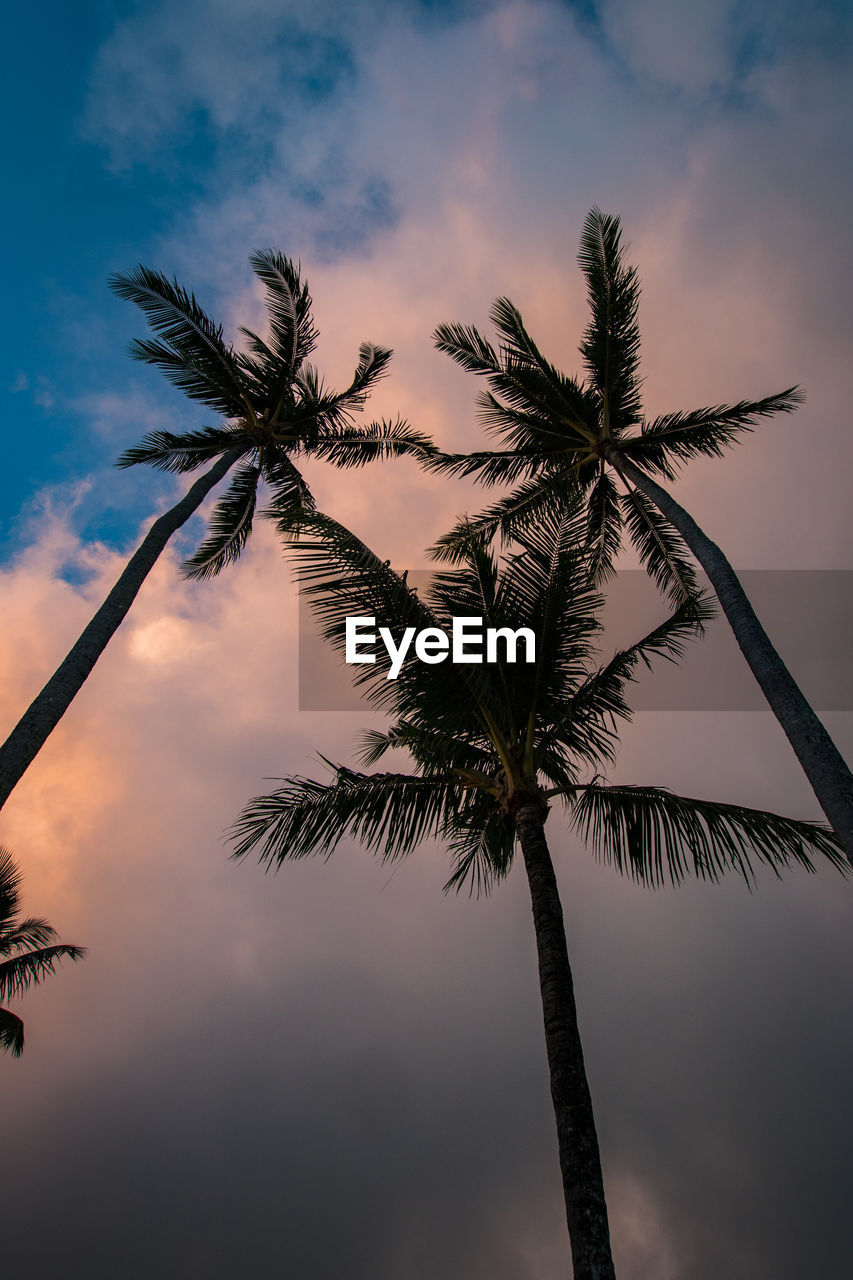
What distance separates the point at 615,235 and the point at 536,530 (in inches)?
207

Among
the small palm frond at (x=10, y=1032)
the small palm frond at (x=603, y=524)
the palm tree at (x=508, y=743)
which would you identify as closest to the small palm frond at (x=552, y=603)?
the palm tree at (x=508, y=743)

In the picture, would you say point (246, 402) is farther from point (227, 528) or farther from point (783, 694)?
point (783, 694)

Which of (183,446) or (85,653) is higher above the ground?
(183,446)

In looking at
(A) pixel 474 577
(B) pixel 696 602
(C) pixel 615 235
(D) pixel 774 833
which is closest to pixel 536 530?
(A) pixel 474 577

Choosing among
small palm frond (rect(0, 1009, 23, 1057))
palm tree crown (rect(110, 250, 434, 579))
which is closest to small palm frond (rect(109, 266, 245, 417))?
palm tree crown (rect(110, 250, 434, 579))

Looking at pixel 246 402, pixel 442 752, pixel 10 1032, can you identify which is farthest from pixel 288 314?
pixel 10 1032

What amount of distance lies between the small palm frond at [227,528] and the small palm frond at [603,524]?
6333 millimetres

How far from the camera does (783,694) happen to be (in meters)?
6.55

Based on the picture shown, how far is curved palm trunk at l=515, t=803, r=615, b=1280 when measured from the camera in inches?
181

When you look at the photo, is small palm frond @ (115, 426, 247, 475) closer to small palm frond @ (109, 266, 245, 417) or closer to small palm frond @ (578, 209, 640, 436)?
small palm frond @ (109, 266, 245, 417)

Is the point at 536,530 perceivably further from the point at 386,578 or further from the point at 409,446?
the point at 409,446

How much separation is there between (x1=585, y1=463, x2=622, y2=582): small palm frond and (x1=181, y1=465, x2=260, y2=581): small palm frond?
6.33m

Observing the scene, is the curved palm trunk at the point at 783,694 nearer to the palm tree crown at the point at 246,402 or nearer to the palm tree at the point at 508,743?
the palm tree at the point at 508,743

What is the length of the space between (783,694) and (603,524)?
6.77 m
